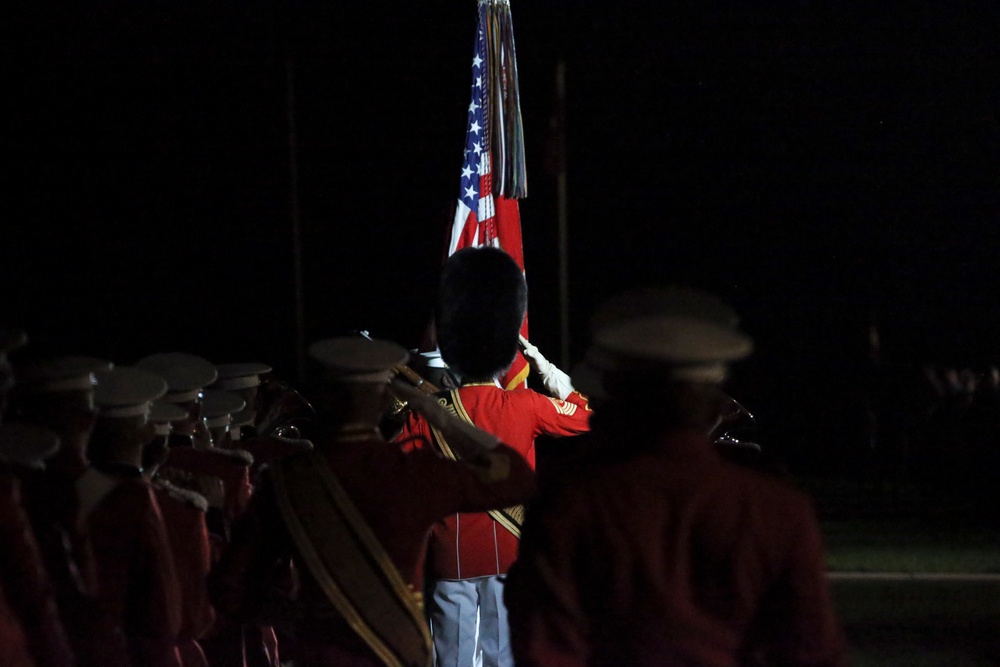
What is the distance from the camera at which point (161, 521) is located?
3.14 m

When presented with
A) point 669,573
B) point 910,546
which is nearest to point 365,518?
point 669,573

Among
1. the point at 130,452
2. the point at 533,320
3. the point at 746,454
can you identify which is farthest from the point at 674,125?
the point at 130,452

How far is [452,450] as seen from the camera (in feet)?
14.8

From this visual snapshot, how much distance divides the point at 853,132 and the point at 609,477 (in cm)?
1167

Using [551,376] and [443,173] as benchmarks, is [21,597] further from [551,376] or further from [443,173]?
[443,173]

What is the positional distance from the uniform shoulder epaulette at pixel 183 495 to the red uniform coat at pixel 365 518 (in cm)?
52

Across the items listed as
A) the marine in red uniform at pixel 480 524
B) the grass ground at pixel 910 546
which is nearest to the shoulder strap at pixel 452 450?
the marine in red uniform at pixel 480 524

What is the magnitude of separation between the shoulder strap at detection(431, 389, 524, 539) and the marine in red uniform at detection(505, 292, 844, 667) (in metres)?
2.04

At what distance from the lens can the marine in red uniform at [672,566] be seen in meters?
2.30

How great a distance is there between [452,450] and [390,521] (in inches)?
61.9

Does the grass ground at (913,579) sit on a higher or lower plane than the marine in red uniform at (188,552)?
lower

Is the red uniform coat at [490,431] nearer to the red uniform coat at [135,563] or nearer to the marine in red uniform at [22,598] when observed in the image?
the red uniform coat at [135,563]

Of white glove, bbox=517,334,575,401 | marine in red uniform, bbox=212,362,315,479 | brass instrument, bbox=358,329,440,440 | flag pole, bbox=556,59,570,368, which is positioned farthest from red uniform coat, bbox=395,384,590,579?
flag pole, bbox=556,59,570,368

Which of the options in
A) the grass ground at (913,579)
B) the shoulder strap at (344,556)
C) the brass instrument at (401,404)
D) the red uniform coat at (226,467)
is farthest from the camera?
the grass ground at (913,579)
